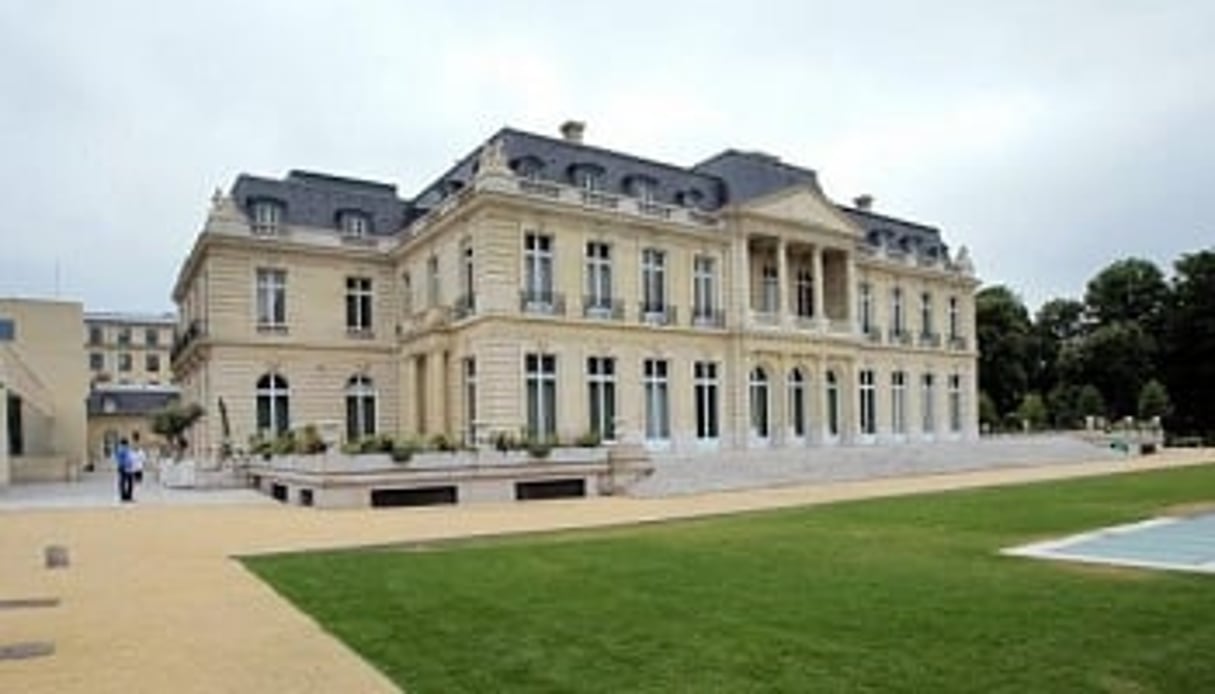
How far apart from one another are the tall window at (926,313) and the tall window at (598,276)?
20327 millimetres

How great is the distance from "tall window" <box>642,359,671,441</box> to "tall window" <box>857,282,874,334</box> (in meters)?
13.2

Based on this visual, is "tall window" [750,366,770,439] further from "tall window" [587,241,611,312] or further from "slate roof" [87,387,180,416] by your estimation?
"slate roof" [87,387,180,416]

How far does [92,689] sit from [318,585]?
4.22 meters

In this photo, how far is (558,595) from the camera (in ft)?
A: 30.6

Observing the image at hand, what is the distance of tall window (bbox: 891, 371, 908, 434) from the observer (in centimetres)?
4603

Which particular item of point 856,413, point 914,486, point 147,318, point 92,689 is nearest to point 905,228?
point 856,413

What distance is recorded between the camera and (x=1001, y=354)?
6631 centimetres

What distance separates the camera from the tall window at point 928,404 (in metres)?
47.8

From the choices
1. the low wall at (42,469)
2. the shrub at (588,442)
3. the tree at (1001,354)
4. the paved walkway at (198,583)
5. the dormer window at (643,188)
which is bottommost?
the low wall at (42,469)

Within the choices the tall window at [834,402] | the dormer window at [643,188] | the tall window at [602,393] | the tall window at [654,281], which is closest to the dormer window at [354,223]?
the dormer window at [643,188]

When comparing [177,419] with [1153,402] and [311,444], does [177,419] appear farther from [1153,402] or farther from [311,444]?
[1153,402]

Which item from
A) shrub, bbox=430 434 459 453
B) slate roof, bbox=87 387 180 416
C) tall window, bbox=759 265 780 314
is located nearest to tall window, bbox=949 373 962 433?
tall window, bbox=759 265 780 314

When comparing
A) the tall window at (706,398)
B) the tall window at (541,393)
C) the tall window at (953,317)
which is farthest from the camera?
the tall window at (953,317)

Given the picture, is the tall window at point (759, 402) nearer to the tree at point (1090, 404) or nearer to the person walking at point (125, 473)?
the person walking at point (125, 473)
